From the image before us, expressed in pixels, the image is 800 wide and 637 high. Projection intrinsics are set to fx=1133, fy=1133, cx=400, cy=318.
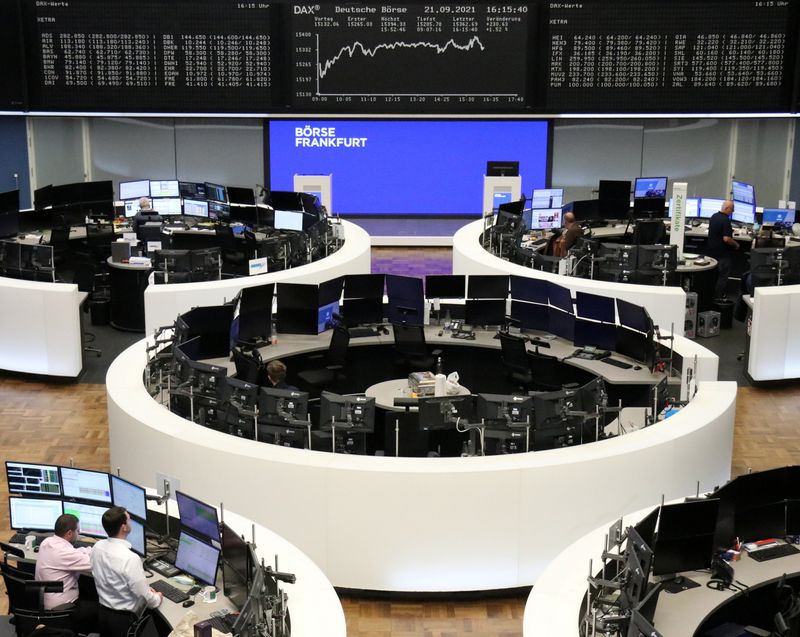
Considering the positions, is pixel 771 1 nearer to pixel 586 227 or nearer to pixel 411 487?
pixel 586 227

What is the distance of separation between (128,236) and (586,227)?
6141 millimetres

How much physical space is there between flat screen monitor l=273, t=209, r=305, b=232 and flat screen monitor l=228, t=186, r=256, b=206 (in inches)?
44.7

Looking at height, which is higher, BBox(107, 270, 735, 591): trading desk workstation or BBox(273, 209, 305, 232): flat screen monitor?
BBox(273, 209, 305, 232): flat screen monitor

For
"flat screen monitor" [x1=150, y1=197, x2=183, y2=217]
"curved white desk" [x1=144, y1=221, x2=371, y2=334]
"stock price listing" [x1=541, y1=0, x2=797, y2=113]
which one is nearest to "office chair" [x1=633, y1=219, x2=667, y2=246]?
"stock price listing" [x1=541, y1=0, x2=797, y2=113]

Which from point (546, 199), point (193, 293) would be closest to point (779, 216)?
point (546, 199)

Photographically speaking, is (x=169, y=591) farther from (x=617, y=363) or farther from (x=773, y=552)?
(x=617, y=363)

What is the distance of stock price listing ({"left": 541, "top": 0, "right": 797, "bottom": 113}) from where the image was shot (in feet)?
53.3

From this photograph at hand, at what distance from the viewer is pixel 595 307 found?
9.95 metres

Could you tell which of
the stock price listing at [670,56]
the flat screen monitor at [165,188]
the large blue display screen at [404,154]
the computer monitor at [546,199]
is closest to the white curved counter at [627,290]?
the computer monitor at [546,199]

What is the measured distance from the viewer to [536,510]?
23.6 ft

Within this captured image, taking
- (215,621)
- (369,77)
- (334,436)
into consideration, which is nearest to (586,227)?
(369,77)

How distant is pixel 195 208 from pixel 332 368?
21.0 feet

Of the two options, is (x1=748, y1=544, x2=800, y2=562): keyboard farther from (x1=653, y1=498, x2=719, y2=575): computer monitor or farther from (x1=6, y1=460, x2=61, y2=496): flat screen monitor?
(x1=6, y1=460, x2=61, y2=496): flat screen monitor

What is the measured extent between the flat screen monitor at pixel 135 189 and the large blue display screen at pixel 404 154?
2775 mm
